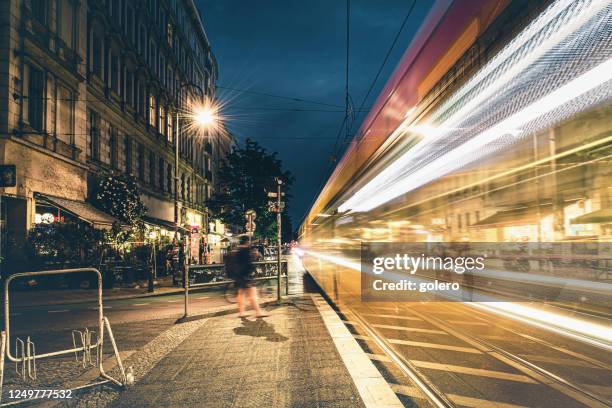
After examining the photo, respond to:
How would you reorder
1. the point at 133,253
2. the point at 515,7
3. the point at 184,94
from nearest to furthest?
the point at 515,7 < the point at 133,253 < the point at 184,94

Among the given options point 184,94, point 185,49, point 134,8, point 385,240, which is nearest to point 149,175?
point 134,8

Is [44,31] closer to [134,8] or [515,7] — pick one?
[134,8]

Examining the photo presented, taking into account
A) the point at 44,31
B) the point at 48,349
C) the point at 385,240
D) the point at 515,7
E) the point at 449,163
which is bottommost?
the point at 48,349

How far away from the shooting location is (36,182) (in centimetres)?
1800

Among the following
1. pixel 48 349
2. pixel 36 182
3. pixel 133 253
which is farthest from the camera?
pixel 133 253

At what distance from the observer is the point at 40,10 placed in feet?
61.9

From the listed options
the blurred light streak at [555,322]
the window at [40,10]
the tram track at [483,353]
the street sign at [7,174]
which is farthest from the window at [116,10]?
the blurred light streak at [555,322]

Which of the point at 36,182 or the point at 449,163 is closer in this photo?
the point at 449,163

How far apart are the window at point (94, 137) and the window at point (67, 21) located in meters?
3.70

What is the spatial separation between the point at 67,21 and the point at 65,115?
406 centimetres

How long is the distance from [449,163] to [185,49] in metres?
41.1

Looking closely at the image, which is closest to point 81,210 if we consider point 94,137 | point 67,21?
point 94,137

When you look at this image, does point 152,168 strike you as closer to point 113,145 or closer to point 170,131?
point 170,131

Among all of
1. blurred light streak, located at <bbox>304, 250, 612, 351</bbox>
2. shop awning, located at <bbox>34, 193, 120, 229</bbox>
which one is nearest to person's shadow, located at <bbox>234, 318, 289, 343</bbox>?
blurred light streak, located at <bbox>304, 250, 612, 351</bbox>
